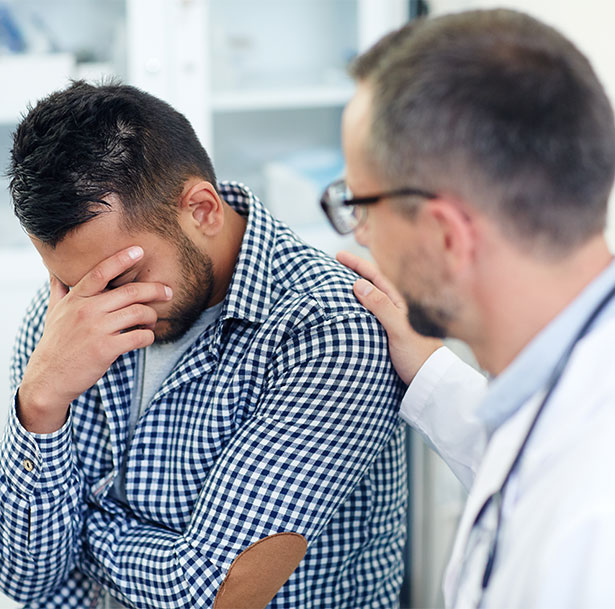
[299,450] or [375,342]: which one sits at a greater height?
[375,342]

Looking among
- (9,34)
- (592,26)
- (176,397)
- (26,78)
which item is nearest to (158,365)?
(176,397)

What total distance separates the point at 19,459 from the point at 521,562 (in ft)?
2.53

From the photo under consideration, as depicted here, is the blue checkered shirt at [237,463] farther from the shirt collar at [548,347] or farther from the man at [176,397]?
the shirt collar at [548,347]

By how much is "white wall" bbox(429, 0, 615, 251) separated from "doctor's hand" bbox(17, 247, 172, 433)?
2.87 feet

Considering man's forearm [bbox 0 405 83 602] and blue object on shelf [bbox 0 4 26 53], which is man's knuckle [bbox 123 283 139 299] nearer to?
man's forearm [bbox 0 405 83 602]

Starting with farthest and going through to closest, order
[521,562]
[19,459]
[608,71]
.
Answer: [608,71] < [19,459] < [521,562]

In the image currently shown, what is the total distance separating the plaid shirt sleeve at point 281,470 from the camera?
3.50ft

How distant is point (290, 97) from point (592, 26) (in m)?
1.13

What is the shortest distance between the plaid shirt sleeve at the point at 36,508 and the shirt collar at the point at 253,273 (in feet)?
1.02

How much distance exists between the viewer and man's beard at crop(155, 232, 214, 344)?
1.19 metres

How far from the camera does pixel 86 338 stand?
1.14 m

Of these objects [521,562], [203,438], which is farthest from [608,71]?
[521,562]

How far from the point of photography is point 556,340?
29.2 inches

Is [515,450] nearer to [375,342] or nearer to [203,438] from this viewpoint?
[375,342]
